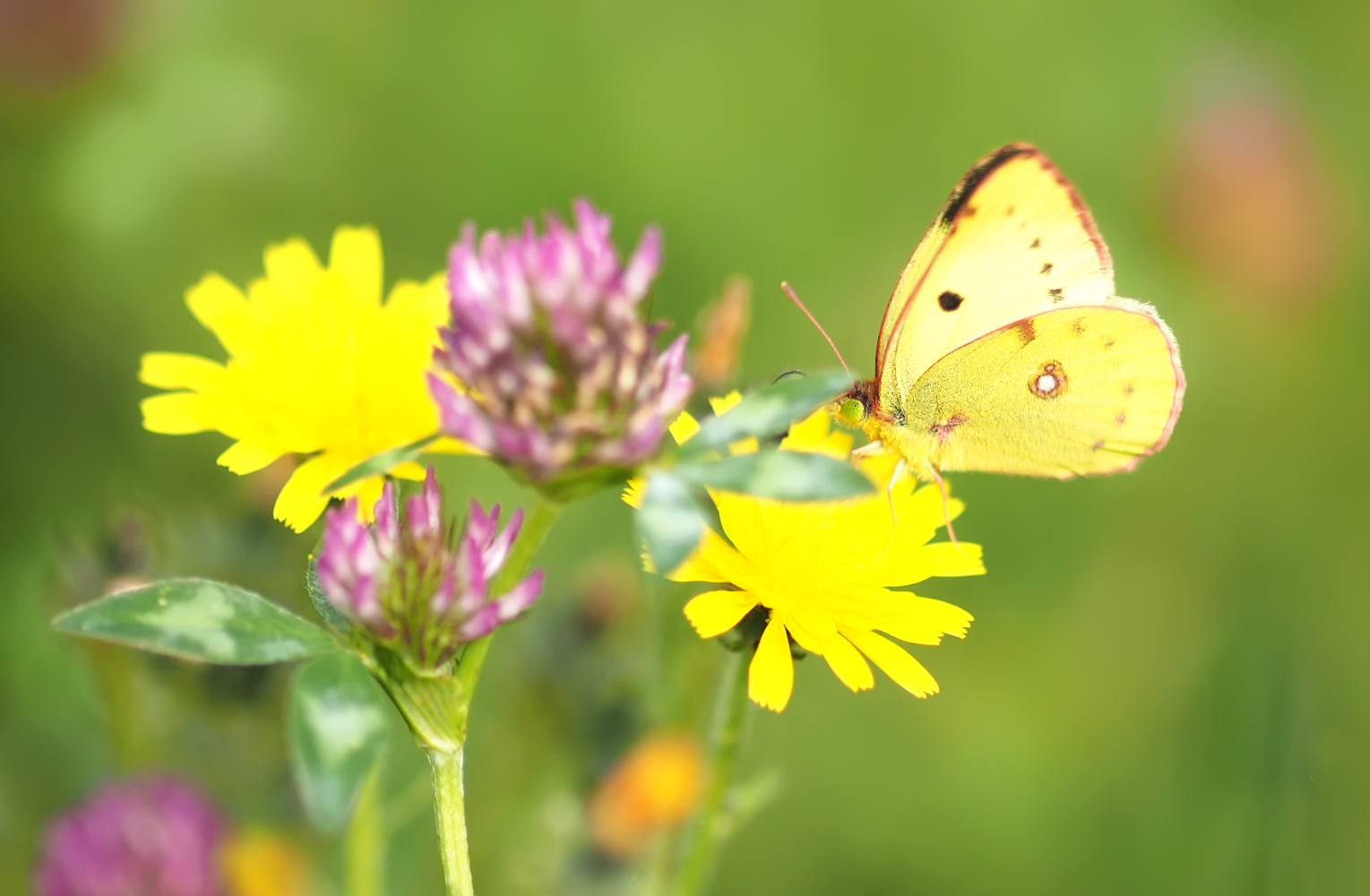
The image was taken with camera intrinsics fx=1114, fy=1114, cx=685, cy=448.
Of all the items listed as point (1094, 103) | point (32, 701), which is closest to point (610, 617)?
point (32, 701)

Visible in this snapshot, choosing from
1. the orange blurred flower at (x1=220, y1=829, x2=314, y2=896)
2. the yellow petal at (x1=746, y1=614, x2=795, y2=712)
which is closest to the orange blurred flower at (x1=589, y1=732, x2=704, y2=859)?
the orange blurred flower at (x1=220, y1=829, x2=314, y2=896)

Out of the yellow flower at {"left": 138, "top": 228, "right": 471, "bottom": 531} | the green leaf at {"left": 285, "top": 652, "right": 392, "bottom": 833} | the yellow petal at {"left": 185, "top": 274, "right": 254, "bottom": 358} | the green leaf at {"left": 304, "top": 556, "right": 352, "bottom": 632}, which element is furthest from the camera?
the yellow petal at {"left": 185, "top": 274, "right": 254, "bottom": 358}

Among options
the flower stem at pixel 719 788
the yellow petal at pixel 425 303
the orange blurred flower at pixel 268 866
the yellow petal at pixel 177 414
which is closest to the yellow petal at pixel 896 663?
the flower stem at pixel 719 788

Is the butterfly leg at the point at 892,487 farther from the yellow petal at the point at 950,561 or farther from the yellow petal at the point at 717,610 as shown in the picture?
the yellow petal at the point at 717,610

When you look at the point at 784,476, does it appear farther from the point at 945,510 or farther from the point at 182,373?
the point at 182,373

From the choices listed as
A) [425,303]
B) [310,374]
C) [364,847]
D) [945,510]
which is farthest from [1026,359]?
[364,847]

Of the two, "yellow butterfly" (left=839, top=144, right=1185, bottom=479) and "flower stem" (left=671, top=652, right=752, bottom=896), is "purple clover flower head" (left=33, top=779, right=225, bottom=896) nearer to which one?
"flower stem" (left=671, top=652, right=752, bottom=896)
